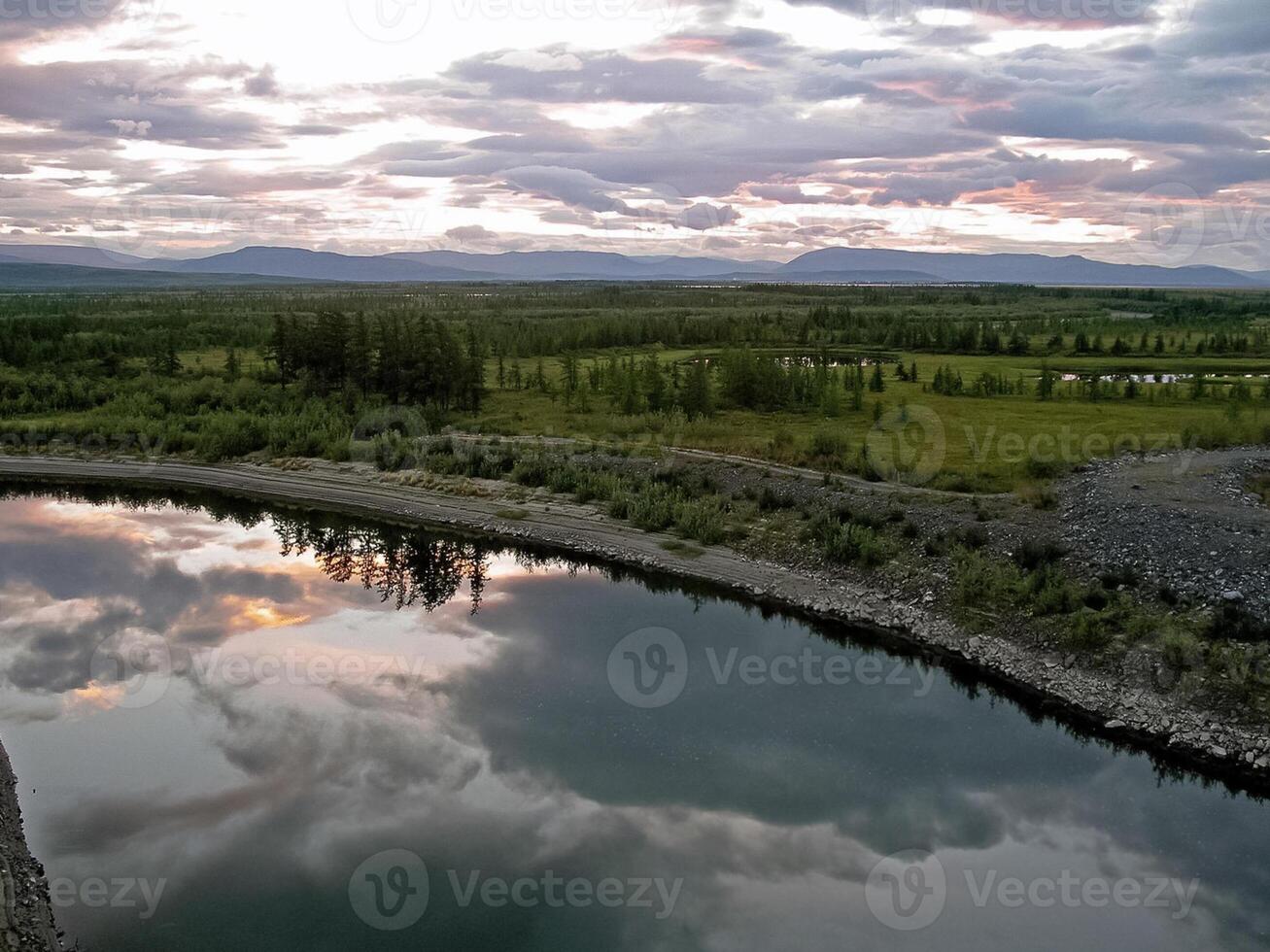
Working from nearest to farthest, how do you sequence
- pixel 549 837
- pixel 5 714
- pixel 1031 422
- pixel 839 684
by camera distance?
1. pixel 549 837
2. pixel 5 714
3. pixel 839 684
4. pixel 1031 422

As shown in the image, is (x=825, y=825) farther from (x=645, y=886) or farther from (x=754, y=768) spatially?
(x=645, y=886)

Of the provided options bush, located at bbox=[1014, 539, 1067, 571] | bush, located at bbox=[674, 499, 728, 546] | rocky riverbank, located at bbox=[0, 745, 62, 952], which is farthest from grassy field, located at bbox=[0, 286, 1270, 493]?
rocky riverbank, located at bbox=[0, 745, 62, 952]

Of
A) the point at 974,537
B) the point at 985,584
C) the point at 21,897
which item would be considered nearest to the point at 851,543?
the point at 974,537

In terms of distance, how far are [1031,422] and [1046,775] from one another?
30526 millimetres

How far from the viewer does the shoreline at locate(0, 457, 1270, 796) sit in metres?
18.4

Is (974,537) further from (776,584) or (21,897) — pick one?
(21,897)

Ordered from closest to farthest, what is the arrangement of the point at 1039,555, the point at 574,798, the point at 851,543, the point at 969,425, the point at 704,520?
the point at 574,798 < the point at 1039,555 < the point at 851,543 < the point at 704,520 < the point at 969,425

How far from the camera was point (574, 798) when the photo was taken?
54.7ft

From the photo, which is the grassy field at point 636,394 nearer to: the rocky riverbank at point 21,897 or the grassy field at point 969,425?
the grassy field at point 969,425

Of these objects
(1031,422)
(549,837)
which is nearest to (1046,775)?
(549,837)

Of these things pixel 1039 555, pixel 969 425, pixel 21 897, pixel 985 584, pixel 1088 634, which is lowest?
pixel 21 897

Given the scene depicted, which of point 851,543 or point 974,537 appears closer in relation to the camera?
point 974,537

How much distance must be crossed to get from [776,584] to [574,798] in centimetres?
1248

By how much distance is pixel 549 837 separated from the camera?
15586 mm
